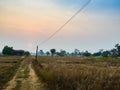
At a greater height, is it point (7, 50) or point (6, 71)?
point (7, 50)

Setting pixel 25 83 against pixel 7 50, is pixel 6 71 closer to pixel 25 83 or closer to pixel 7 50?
pixel 25 83

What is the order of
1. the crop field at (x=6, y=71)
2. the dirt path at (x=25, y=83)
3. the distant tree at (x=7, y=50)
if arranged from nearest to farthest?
1. the dirt path at (x=25, y=83)
2. the crop field at (x=6, y=71)
3. the distant tree at (x=7, y=50)

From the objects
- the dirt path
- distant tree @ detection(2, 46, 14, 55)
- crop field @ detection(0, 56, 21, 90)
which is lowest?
the dirt path

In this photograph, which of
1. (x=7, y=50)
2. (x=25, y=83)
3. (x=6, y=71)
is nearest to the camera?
(x=25, y=83)

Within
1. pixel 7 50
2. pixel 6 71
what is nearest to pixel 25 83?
pixel 6 71

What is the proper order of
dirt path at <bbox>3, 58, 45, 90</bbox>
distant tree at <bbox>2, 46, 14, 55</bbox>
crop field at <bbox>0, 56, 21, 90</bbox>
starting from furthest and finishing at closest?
1. distant tree at <bbox>2, 46, 14, 55</bbox>
2. crop field at <bbox>0, 56, 21, 90</bbox>
3. dirt path at <bbox>3, 58, 45, 90</bbox>

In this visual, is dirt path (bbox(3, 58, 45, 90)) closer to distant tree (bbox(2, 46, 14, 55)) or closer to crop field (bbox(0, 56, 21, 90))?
crop field (bbox(0, 56, 21, 90))

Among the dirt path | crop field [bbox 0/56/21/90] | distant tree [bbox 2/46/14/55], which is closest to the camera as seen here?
the dirt path

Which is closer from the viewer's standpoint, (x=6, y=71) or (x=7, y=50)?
(x=6, y=71)

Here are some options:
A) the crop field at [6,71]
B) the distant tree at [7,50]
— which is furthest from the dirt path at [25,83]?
the distant tree at [7,50]

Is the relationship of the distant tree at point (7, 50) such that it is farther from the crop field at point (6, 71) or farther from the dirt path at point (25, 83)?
the dirt path at point (25, 83)

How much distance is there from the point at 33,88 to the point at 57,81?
184cm

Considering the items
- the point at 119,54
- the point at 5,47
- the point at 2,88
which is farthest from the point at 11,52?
the point at 2,88

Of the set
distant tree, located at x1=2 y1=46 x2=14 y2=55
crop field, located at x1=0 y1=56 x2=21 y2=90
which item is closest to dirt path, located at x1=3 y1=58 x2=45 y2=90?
crop field, located at x1=0 y1=56 x2=21 y2=90
